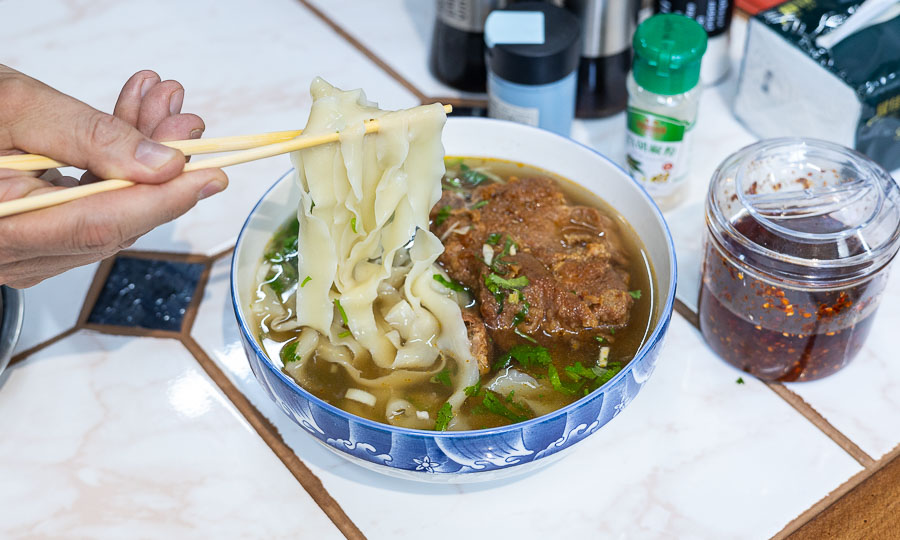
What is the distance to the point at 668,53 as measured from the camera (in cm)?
144

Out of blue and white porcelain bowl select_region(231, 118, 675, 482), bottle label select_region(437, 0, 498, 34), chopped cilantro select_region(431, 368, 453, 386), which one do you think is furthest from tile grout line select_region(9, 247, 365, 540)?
bottle label select_region(437, 0, 498, 34)

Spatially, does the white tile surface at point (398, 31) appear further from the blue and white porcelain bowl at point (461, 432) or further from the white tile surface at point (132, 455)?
the white tile surface at point (132, 455)

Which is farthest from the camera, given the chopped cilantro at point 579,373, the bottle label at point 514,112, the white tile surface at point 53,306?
the bottle label at point 514,112

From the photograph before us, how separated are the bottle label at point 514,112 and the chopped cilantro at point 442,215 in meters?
0.28

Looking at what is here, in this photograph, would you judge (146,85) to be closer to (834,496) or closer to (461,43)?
(461,43)

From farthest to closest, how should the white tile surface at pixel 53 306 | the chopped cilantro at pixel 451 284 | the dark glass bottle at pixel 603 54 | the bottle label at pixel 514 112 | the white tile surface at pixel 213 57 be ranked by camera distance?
1. the white tile surface at pixel 213 57
2. the dark glass bottle at pixel 603 54
3. the bottle label at pixel 514 112
4. the white tile surface at pixel 53 306
5. the chopped cilantro at pixel 451 284

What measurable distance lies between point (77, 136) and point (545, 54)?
83 cm

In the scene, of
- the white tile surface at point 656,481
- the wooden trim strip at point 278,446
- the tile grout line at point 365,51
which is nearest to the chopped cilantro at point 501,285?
the white tile surface at point 656,481

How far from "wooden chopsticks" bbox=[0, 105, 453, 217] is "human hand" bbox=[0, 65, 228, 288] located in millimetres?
14

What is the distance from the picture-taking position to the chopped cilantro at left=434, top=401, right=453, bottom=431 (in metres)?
1.20

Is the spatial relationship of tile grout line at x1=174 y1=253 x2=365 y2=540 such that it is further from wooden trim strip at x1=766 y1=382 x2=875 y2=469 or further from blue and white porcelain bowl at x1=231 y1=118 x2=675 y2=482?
wooden trim strip at x1=766 y1=382 x2=875 y2=469

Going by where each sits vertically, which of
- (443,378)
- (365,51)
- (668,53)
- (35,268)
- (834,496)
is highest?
(668,53)

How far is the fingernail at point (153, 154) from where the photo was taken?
1030mm

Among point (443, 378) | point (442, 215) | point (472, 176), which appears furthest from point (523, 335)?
point (472, 176)
